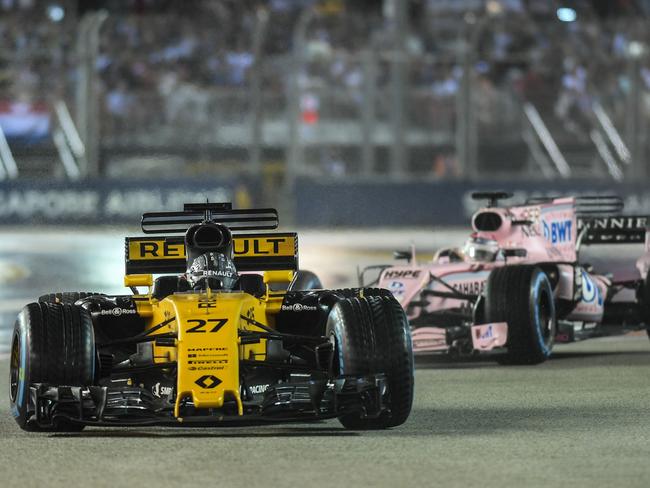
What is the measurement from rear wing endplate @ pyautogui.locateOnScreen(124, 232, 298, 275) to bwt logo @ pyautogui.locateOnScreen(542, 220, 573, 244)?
385 cm

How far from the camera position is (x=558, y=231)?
1341cm

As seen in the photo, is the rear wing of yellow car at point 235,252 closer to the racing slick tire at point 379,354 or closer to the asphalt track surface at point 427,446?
the asphalt track surface at point 427,446

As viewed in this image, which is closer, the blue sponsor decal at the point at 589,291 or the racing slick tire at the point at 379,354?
the racing slick tire at the point at 379,354

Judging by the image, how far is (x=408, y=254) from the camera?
13328 millimetres

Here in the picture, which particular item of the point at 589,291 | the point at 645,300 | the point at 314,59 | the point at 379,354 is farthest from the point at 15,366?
the point at 314,59

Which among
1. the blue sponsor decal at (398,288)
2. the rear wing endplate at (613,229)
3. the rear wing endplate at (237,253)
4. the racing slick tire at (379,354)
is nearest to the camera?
the racing slick tire at (379,354)

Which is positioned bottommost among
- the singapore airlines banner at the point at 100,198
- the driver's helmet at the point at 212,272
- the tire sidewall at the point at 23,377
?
the tire sidewall at the point at 23,377

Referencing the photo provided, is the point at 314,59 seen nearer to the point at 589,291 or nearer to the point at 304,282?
the point at 589,291

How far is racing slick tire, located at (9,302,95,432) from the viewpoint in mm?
7984

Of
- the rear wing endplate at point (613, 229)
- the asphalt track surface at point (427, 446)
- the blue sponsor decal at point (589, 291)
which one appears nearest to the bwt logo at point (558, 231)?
the blue sponsor decal at point (589, 291)

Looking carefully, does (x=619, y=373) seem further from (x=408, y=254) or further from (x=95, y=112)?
(x=95, y=112)

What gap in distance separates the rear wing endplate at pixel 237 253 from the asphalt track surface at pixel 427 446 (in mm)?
1205

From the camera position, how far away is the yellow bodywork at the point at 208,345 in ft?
25.3

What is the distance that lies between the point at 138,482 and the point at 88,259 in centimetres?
1748
